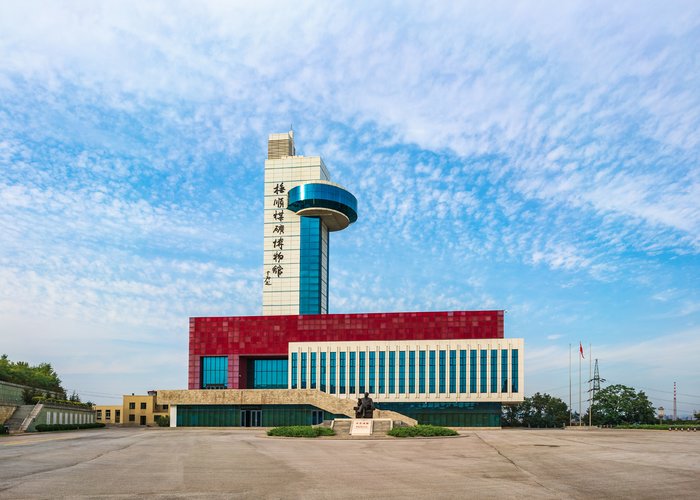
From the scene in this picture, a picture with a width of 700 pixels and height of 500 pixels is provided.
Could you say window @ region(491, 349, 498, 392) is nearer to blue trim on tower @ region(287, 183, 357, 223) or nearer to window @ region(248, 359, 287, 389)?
window @ region(248, 359, 287, 389)

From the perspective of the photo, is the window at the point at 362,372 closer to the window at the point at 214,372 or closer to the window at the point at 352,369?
the window at the point at 352,369

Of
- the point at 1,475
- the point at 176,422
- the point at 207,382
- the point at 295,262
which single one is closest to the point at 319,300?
the point at 295,262

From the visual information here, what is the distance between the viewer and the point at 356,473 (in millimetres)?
23531

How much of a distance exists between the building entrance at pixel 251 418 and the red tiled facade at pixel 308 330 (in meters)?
14.9

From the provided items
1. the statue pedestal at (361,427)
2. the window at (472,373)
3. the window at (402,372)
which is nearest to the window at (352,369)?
the window at (402,372)

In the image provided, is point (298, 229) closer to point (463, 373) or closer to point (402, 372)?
point (402, 372)

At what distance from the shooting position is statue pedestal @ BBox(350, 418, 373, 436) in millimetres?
52094

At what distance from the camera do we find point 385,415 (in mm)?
72062

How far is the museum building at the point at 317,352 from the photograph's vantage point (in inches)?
3322

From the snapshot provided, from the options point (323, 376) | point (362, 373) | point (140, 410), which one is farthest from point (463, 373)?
point (140, 410)

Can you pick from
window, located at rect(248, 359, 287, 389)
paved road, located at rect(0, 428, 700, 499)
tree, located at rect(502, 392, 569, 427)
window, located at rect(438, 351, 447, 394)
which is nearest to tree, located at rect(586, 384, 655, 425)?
tree, located at rect(502, 392, 569, 427)

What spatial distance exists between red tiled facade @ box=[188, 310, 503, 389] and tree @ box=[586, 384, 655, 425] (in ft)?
78.2

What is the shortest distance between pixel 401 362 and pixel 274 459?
203ft

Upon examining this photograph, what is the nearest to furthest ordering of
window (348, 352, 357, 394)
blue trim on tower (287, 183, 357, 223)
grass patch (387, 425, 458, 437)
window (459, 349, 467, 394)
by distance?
grass patch (387, 425, 458, 437) → window (459, 349, 467, 394) → window (348, 352, 357, 394) → blue trim on tower (287, 183, 357, 223)
